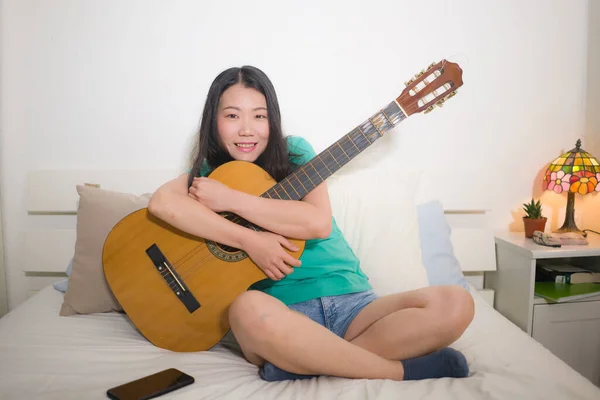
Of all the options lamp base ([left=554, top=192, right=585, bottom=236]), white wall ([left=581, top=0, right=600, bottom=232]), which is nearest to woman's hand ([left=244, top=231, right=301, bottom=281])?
lamp base ([left=554, top=192, right=585, bottom=236])

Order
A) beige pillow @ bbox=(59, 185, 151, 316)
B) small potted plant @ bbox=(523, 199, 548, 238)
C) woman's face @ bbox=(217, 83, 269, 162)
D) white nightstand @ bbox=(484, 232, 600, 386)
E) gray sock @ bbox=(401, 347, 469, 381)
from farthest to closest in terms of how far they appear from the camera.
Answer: small potted plant @ bbox=(523, 199, 548, 238)
white nightstand @ bbox=(484, 232, 600, 386)
beige pillow @ bbox=(59, 185, 151, 316)
woman's face @ bbox=(217, 83, 269, 162)
gray sock @ bbox=(401, 347, 469, 381)

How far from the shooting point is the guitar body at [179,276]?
1.29m

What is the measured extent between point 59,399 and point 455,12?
1.91 metres

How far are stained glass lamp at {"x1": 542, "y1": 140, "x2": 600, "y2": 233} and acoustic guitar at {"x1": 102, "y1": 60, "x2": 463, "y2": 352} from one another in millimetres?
1025

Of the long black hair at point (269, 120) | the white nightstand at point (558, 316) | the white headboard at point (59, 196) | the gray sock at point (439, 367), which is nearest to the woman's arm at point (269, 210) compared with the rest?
the long black hair at point (269, 120)

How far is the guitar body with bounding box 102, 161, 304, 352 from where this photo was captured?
1.29m

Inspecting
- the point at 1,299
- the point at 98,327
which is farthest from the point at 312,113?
the point at 1,299

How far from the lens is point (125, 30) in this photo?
1885mm

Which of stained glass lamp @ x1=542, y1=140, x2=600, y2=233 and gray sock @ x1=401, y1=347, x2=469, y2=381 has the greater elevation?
stained glass lamp @ x1=542, y1=140, x2=600, y2=233

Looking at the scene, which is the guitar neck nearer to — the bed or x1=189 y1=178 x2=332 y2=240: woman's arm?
x1=189 y1=178 x2=332 y2=240: woman's arm

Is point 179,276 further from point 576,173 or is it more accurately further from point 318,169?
point 576,173

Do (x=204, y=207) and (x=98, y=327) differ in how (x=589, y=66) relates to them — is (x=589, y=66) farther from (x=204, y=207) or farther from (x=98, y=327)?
(x=98, y=327)

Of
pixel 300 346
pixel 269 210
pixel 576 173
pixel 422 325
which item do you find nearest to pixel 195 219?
pixel 269 210

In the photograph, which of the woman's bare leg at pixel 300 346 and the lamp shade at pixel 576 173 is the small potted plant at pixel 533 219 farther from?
the woman's bare leg at pixel 300 346
